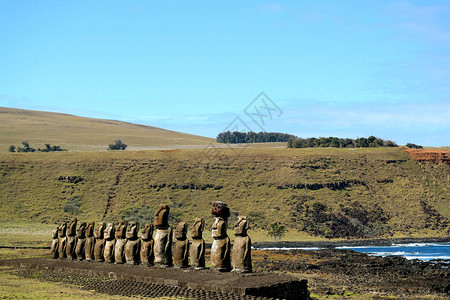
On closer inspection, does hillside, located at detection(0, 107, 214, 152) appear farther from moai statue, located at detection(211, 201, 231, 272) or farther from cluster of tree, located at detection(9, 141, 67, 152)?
moai statue, located at detection(211, 201, 231, 272)

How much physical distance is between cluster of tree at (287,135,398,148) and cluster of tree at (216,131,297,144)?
162ft

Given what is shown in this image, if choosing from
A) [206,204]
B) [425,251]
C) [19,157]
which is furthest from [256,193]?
[19,157]

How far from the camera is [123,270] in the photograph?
77.8 feet

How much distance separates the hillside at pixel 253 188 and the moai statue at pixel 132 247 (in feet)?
165

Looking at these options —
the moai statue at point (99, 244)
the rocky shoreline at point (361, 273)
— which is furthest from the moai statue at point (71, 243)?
the rocky shoreline at point (361, 273)

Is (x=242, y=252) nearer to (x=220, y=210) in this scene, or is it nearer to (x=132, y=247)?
(x=220, y=210)

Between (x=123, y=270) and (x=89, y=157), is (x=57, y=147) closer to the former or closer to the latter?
(x=89, y=157)

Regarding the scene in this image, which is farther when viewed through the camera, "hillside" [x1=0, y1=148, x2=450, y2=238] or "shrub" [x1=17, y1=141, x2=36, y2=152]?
"shrub" [x1=17, y1=141, x2=36, y2=152]

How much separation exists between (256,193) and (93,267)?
204 ft

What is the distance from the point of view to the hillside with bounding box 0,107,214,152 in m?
148

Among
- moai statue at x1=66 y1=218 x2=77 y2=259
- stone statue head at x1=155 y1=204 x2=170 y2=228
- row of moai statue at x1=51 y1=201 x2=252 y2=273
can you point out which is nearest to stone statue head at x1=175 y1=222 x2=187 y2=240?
row of moai statue at x1=51 y1=201 x2=252 y2=273

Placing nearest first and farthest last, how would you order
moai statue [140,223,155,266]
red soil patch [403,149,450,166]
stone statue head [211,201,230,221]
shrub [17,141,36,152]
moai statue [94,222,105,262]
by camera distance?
stone statue head [211,201,230,221] < moai statue [140,223,155,266] < moai statue [94,222,105,262] < red soil patch [403,149,450,166] < shrub [17,141,36,152]

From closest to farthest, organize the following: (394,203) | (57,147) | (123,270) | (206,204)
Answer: (123,270)
(206,204)
(394,203)
(57,147)

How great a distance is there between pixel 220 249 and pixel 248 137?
15867 centimetres
